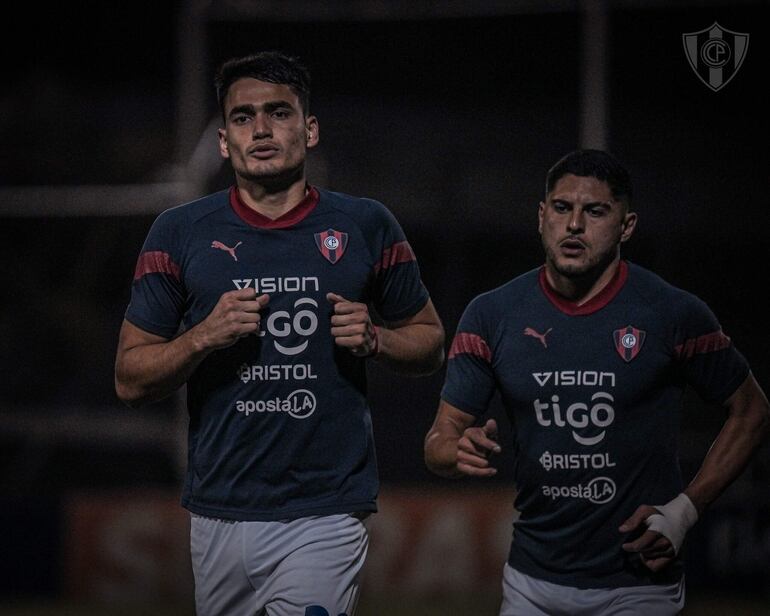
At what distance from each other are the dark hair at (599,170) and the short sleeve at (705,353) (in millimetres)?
327

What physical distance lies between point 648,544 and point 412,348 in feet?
2.34

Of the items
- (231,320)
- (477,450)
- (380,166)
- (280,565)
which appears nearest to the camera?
(231,320)

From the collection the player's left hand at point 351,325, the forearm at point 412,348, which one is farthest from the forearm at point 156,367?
the forearm at point 412,348

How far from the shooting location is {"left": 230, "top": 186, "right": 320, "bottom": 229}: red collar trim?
3.28 meters

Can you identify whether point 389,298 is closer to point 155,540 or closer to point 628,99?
point 155,540

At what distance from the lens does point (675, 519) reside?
3.21 meters

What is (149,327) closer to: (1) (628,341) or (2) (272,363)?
(2) (272,363)

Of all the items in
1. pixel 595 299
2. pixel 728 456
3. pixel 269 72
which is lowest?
pixel 728 456

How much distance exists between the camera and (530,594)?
3.31 metres

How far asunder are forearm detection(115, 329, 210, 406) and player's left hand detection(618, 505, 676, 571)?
1059 mm

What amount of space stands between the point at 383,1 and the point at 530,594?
4.67 meters

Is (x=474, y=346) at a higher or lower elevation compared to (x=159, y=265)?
lower

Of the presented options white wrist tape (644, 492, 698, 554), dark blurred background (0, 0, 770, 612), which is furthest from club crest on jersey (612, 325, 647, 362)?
dark blurred background (0, 0, 770, 612)

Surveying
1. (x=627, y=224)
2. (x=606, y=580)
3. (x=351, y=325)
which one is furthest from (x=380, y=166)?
(x=351, y=325)
